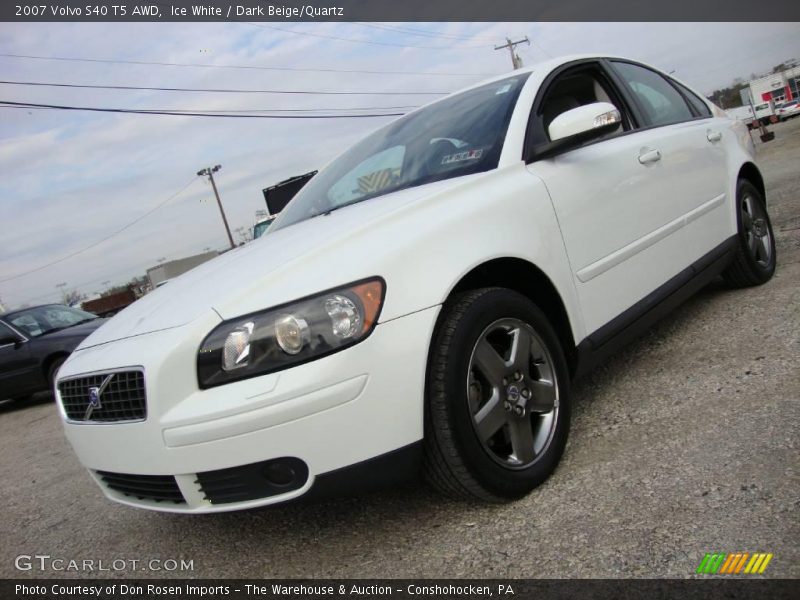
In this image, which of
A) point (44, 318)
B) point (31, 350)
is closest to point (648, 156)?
point (31, 350)

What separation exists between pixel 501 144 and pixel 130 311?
1661 mm

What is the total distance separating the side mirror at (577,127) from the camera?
242cm

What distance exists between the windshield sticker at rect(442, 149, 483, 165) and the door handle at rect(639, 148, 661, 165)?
928 mm

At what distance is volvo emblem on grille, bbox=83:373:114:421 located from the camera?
200cm

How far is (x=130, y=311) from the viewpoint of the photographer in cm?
256

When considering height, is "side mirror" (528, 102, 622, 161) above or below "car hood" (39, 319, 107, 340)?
above

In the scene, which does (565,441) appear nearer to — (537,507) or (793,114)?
(537,507)

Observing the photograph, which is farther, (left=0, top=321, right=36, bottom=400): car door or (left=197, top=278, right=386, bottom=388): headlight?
(left=0, top=321, right=36, bottom=400): car door

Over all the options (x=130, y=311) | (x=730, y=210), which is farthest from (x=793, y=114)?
(x=130, y=311)

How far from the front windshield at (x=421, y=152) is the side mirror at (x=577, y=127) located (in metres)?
0.19

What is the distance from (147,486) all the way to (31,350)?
Answer: 283 inches

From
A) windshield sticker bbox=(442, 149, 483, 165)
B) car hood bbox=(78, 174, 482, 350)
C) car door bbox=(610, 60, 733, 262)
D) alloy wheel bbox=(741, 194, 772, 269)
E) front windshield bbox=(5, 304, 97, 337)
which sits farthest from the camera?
front windshield bbox=(5, 304, 97, 337)

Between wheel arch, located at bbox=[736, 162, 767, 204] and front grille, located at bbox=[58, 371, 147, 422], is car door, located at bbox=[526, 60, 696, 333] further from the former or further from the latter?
front grille, located at bbox=[58, 371, 147, 422]

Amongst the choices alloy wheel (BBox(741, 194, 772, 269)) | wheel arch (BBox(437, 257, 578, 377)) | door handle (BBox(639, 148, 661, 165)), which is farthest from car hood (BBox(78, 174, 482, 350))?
alloy wheel (BBox(741, 194, 772, 269))
